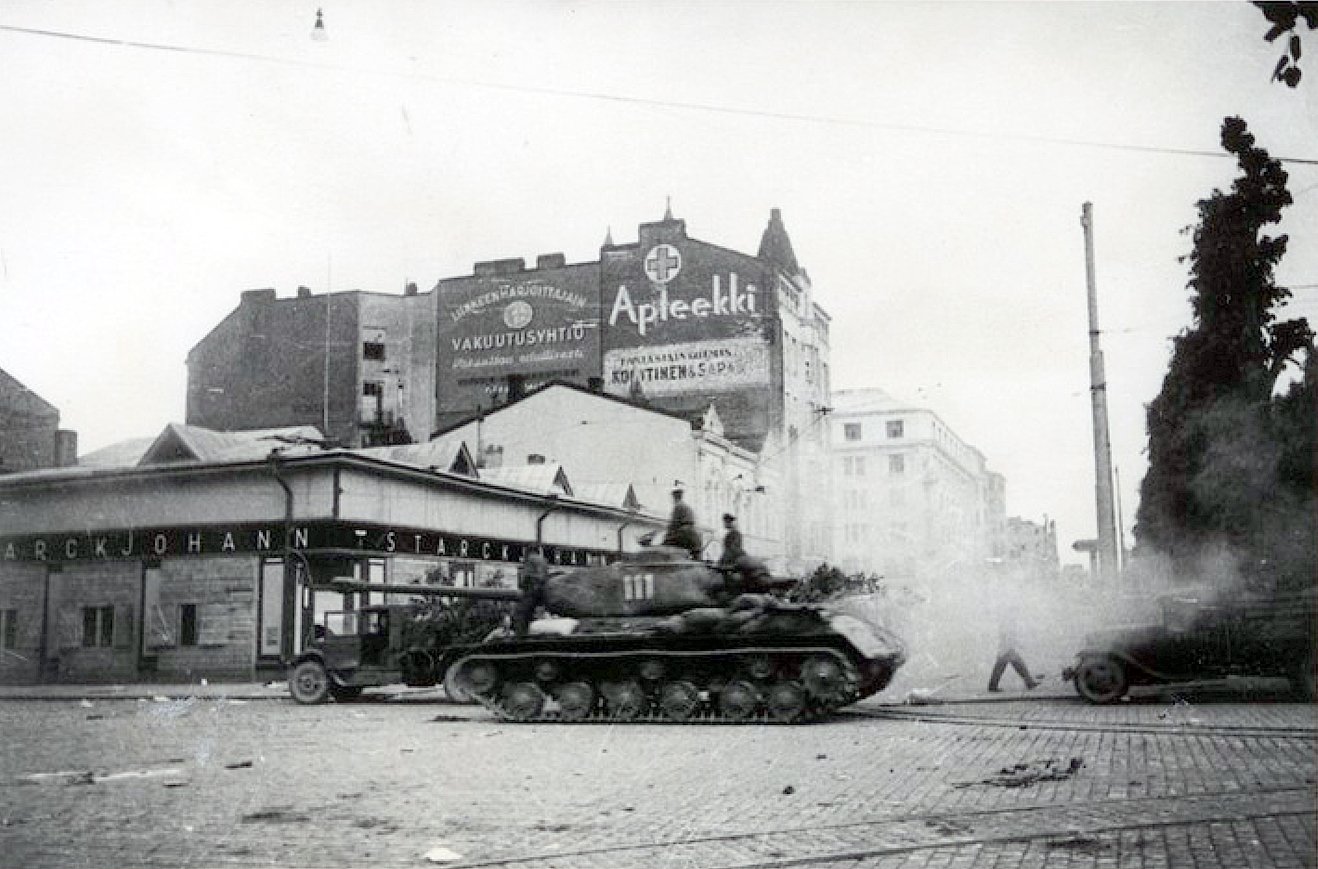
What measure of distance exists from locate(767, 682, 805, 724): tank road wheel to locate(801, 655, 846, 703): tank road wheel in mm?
137

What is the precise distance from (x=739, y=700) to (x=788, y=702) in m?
0.60

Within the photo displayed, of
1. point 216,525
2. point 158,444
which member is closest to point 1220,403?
point 216,525

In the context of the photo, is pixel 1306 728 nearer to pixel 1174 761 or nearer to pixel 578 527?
pixel 1174 761

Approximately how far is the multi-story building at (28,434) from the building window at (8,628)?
3403 mm

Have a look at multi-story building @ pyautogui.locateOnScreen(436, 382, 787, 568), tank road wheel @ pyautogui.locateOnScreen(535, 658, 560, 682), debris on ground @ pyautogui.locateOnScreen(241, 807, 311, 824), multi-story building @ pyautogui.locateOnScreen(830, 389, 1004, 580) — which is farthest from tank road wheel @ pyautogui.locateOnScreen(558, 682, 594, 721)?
multi-story building @ pyautogui.locateOnScreen(830, 389, 1004, 580)

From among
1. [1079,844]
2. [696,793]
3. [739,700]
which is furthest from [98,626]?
[1079,844]

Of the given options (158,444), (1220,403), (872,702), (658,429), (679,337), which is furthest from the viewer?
(679,337)

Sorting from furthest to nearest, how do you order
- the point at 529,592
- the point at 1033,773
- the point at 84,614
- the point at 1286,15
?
the point at 84,614 → the point at 529,592 → the point at 1033,773 → the point at 1286,15

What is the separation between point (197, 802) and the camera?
8.80 m

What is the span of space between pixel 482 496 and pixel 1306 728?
21701mm

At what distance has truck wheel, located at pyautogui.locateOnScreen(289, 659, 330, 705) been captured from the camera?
18.9 metres

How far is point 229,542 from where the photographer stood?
2523 centimetres

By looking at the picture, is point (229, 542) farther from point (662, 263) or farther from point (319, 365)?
point (319, 365)

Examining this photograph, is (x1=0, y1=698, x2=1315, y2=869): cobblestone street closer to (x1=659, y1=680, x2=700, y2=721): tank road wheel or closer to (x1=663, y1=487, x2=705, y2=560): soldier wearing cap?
(x1=659, y1=680, x2=700, y2=721): tank road wheel
